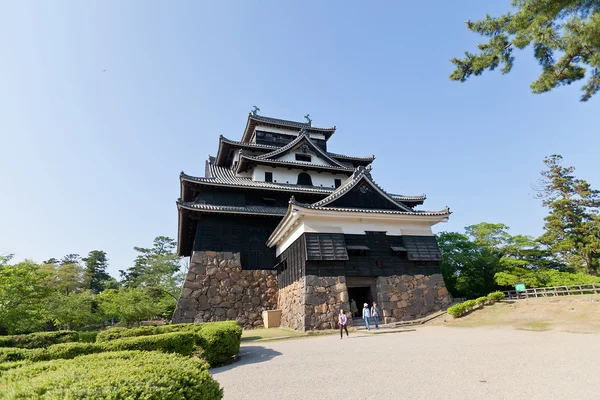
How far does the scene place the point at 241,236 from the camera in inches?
830

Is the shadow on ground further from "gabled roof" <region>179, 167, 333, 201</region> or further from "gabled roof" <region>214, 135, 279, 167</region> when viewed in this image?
"gabled roof" <region>214, 135, 279, 167</region>

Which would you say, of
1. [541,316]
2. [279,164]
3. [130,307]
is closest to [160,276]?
[130,307]

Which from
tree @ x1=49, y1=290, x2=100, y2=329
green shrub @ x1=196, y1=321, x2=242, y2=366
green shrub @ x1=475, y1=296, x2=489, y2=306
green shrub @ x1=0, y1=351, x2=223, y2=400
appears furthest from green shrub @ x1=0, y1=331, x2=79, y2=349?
green shrub @ x1=475, y1=296, x2=489, y2=306

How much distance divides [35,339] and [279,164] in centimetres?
1716

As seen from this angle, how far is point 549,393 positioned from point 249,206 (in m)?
18.9

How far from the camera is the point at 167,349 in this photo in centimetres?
898

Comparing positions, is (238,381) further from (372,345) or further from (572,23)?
(572,23)

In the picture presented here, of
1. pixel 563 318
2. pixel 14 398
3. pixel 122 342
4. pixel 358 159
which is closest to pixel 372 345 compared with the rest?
pixel 122 342

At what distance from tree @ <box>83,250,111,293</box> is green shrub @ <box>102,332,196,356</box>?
51.3 metres

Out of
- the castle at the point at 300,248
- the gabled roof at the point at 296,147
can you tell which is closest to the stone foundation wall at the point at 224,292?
the castle at the point at 300,248

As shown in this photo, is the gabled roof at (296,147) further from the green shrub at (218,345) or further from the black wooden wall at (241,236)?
the green shrub at (218,345)

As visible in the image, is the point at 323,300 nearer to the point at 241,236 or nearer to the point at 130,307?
the point at 241,236

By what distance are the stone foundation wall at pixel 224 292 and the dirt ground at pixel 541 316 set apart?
403 inches

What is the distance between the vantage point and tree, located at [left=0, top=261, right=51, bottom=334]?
18.3 meters
